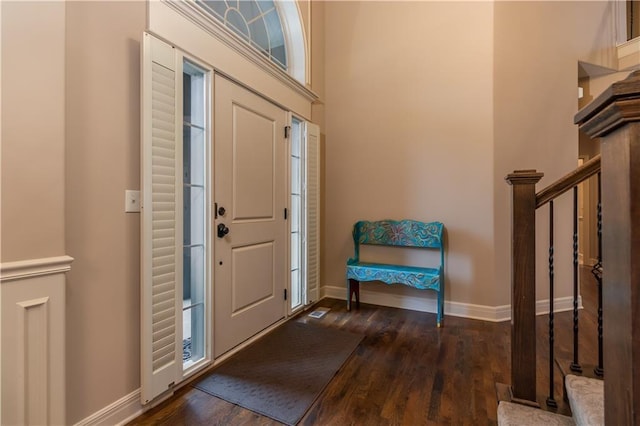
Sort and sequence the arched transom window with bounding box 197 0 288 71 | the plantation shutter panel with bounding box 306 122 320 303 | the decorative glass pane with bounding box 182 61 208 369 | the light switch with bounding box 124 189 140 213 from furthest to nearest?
1. the plantation shutter panel with bounding box 306 122 320 303
2. the arched transom window with bounding box 197 0 288 71
3. the decorative glass pane with bounding box 182 61 208 369
4. the light switch with bounding box 124 189 140 213

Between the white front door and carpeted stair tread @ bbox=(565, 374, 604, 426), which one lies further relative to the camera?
the white front door

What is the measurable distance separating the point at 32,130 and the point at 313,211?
2324mm

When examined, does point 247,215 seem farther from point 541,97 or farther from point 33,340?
point 541,97

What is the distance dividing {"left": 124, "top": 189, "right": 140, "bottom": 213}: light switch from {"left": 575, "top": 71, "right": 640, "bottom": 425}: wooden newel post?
174 cm

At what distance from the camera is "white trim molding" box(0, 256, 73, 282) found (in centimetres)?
105

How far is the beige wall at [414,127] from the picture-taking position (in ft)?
9.55

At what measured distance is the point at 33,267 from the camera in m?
1.12

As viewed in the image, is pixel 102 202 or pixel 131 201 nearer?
pixel 102 202

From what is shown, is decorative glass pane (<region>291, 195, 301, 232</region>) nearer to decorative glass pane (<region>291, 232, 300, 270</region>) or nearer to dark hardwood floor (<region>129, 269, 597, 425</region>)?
decorative glass pane (<region>291, 232, 300, 270</region>)

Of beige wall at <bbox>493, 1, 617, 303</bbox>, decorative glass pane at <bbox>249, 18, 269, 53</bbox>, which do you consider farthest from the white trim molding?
beige wall at <bbox>493, 1, 617, 303</bbox>

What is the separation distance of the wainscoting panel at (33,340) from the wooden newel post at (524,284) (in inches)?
76.0

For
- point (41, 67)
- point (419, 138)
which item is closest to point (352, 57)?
point (419, 138)

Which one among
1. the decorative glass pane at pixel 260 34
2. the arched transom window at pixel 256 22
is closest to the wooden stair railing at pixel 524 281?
the arched transom window at pixel 256 22

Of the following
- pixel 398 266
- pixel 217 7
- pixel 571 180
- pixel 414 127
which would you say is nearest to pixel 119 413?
pixel 571 180
